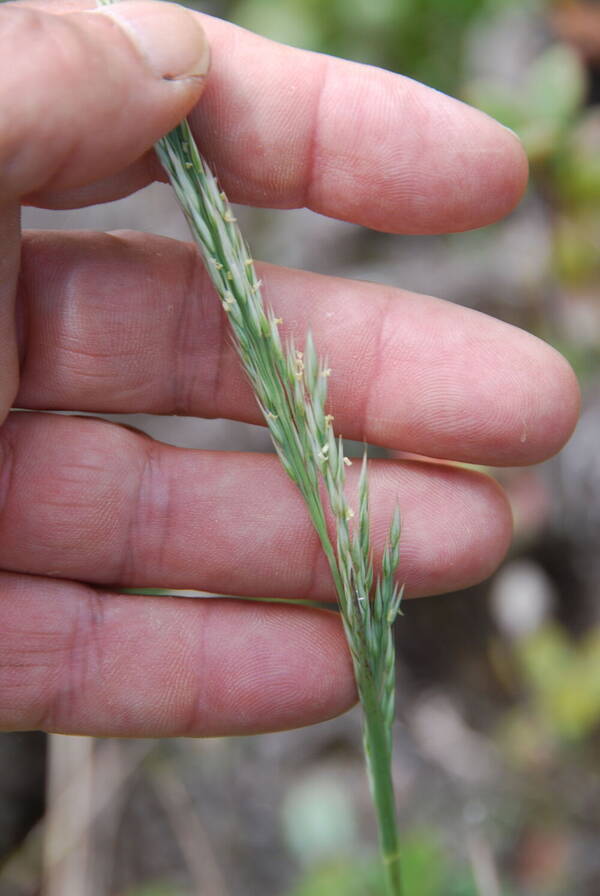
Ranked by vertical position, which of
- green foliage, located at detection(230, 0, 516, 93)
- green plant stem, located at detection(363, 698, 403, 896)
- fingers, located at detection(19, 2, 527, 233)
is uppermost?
green foliage, located at detection(230, 0, 516, 93)

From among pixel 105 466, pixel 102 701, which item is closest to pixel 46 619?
pixel 102 701

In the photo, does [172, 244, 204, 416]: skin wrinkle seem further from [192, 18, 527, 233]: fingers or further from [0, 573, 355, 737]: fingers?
[0, 573, 355, 737]: fingers

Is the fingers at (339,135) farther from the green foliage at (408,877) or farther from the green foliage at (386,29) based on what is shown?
the green foliage at (386,29)

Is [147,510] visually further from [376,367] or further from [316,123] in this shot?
[316,123]

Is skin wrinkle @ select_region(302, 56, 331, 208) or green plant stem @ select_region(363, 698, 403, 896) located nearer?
green plant stem @ select_region(363, 698, 403, 896)

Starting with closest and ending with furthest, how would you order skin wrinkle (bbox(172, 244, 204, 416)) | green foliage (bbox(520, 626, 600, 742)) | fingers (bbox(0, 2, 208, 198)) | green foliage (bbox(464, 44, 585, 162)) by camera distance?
fingers (bbox(0, 2, 208, 198)) < skin wrinkle (bbox(172, 244, 204, 416)) < green foliage (bbox(520, 626, 600, 742)) < green foliage (bbox(464, 44, 585, 162))

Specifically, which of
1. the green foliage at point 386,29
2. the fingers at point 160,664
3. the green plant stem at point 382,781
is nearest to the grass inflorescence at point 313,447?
the green plant stem at point 382,781

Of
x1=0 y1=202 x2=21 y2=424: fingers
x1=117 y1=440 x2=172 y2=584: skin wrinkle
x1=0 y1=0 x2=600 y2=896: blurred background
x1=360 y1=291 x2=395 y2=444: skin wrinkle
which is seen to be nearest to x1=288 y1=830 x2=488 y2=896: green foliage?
x1=0 y1=0 x2=600 y2=896: blurred background

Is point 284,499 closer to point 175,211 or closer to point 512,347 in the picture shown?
point 512,347
